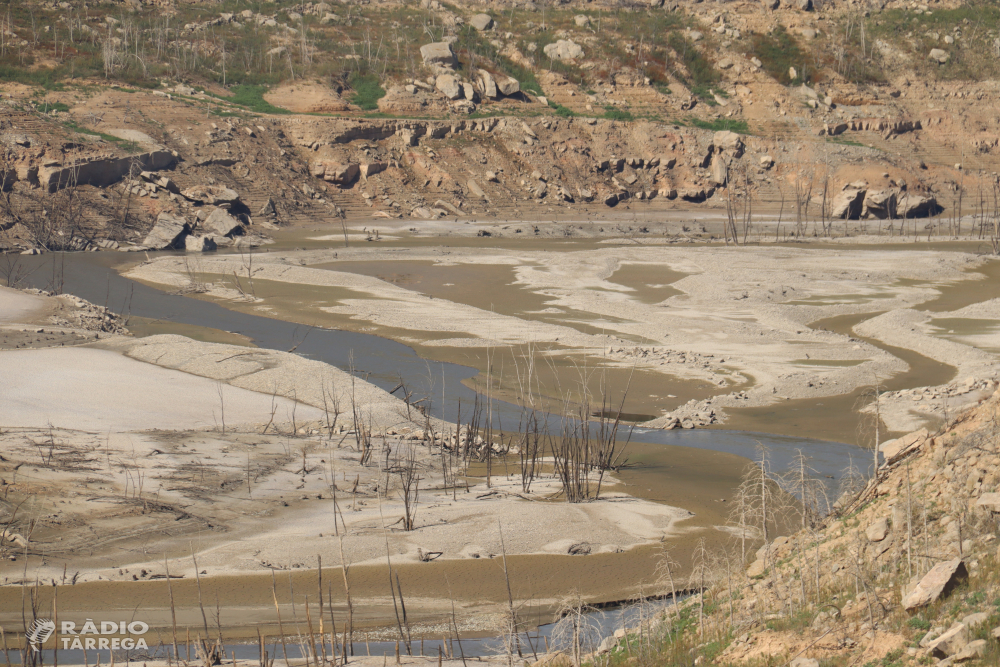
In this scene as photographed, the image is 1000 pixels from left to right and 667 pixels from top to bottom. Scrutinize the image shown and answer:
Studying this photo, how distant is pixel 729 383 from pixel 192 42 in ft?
194

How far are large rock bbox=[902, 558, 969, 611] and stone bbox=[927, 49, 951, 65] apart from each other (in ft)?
247

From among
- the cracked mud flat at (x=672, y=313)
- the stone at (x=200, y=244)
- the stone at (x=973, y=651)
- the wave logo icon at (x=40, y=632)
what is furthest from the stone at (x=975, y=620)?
the stone at (x=200, y=244)

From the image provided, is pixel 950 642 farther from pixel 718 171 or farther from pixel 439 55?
pixel 439 55

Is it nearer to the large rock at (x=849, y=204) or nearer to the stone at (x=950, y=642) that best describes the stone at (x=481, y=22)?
the large rock at (x=849, y=204)

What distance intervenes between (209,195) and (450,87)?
69.9 feet

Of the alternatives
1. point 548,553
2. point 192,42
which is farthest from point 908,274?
point 192,42

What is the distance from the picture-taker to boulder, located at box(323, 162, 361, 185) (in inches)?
2216

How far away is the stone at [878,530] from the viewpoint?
7.77m

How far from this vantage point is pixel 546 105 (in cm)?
6588

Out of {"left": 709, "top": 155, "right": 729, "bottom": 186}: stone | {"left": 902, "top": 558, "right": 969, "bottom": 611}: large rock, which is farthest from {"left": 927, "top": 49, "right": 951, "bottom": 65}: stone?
{"left": 902, "top": 558, "right": 969, "bottom": 611}: large rock

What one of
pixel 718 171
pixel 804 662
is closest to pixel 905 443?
pixel 804 662

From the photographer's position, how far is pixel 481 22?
75.4 meters

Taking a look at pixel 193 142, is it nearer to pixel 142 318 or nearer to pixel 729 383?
pixel 142 318

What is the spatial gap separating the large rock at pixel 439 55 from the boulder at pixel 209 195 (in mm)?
22486
